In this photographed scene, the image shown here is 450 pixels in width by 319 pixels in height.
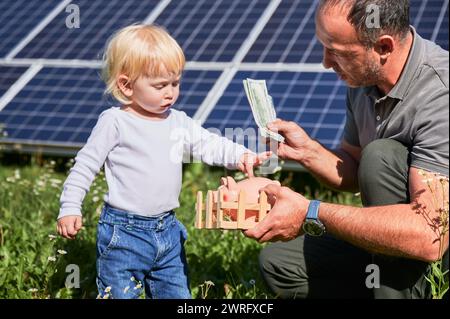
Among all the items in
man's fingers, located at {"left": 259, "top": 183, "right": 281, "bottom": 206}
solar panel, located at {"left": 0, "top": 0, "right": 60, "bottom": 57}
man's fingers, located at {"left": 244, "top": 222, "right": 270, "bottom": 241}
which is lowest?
man's fingers, located at {"left": 244, "top": 222, "right": 270, "bottom": 241}

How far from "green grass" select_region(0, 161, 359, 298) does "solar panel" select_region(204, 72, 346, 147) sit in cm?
52

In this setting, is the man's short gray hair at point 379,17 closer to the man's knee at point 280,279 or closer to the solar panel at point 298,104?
the man's knee at point 280,279

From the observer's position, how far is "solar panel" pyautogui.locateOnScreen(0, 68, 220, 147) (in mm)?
6527

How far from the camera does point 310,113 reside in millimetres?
6242

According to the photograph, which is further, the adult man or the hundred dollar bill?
the hundred dollar bill

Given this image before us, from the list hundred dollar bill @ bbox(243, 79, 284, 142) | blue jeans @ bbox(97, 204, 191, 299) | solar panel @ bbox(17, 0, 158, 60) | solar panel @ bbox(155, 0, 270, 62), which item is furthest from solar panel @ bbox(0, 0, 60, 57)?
blue jeans @ bbox(97, 204, 191, 299)

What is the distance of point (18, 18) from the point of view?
27.2 feet

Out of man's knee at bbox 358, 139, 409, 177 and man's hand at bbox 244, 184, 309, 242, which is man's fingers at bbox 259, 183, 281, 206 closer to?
man's hand at bbox 244, 184, 309, 242

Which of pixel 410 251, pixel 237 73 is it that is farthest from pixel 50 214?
pixel 410 251

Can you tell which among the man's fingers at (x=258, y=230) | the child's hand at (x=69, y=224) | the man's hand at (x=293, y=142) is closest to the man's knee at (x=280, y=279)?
the man's hand at (x=293, y=142)

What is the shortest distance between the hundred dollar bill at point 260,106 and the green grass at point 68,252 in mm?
694

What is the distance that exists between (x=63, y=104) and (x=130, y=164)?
10.8ft

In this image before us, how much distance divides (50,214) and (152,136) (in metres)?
1.80

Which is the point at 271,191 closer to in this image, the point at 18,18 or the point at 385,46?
the point at 385,46
